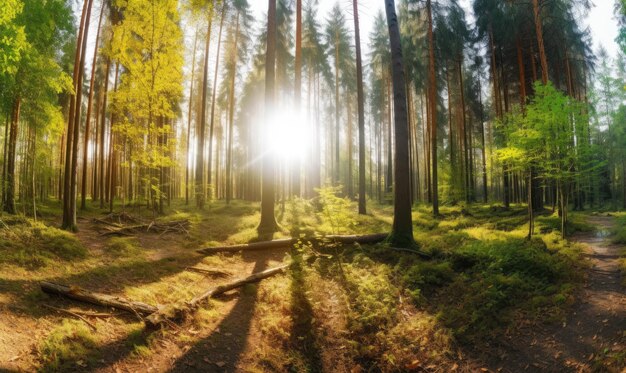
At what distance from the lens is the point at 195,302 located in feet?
19.2

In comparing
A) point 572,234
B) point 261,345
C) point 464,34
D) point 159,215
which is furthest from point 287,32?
point 261,345

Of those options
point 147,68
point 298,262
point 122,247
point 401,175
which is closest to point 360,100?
point 401,175

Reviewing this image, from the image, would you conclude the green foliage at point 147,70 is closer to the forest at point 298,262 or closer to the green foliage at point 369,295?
the forest at point 298,262

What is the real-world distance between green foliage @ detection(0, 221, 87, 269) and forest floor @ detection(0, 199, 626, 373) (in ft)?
0.13

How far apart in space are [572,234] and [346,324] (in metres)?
10.8

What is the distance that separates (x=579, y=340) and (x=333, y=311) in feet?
13.1

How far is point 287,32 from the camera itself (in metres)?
21.6

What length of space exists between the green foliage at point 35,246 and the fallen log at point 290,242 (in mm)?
3228

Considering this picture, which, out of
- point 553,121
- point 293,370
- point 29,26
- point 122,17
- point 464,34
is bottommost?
point 293,370

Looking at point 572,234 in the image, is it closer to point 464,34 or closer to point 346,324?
point 346,324

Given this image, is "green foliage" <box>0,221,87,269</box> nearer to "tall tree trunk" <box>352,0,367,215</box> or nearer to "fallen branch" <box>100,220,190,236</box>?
"fallen branch" <box>100,220,190,236</box>

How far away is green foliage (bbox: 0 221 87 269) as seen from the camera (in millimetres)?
6575

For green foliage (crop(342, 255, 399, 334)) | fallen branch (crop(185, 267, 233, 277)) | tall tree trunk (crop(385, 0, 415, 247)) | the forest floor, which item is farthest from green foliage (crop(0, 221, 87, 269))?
tall tree trunk (crop(385, 0, 415, 247))

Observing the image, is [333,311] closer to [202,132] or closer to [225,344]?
[225,344]
